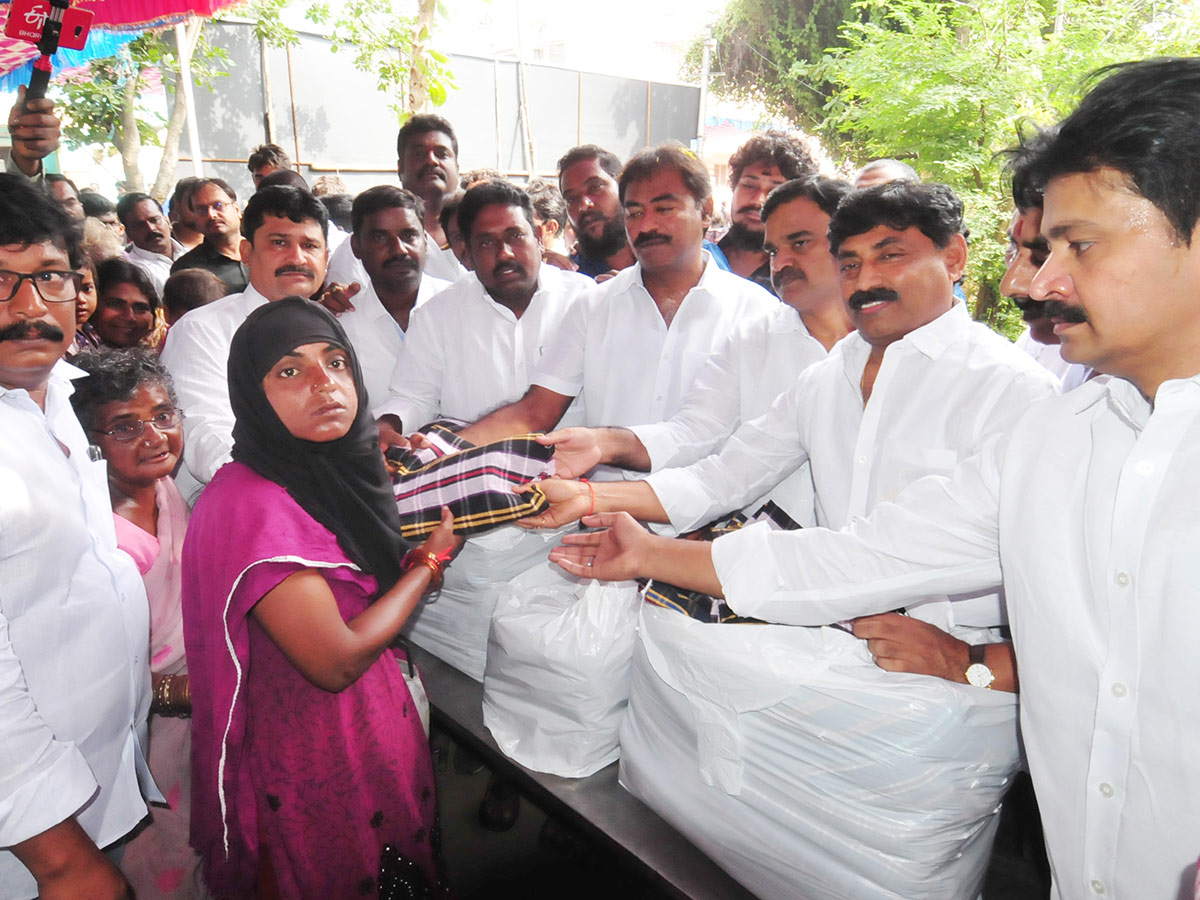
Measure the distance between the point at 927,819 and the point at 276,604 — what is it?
131 cm

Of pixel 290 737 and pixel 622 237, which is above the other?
pixel 622 237

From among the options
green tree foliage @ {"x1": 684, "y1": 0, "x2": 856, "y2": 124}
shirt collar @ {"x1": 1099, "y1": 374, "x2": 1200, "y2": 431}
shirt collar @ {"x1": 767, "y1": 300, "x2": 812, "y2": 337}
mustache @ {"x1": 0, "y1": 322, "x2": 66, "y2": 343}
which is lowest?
shirt collar @ {"x1": 767, "y1": 300, "x2": 812, "y2": 337}

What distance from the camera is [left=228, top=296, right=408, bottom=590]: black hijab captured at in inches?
69.0

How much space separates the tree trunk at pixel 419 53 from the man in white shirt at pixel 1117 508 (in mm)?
8764

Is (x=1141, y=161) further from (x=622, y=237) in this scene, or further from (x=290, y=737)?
(x=622, y=237)

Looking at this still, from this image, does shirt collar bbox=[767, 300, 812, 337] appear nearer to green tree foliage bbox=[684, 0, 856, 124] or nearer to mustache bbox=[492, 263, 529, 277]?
mustache bbox=[492, 263, 529, 277]

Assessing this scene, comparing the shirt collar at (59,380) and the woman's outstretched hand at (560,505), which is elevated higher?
the shirt collar at (59,380)

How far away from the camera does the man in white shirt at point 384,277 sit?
11.1 feet

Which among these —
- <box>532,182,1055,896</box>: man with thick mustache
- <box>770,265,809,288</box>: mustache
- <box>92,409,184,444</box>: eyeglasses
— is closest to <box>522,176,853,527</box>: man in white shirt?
<box>770,265,809,288</box>: mustache

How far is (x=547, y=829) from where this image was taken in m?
2.62

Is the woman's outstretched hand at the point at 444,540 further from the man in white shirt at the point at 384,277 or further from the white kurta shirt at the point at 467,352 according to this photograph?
the man in white shirt at the point at 384,277

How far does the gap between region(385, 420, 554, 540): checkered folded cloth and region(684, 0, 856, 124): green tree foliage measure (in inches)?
594

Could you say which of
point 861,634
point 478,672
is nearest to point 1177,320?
point 861,634

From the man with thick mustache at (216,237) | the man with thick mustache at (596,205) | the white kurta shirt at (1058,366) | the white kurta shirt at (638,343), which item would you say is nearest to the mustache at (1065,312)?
the white kurta shirt at (1058,366)
